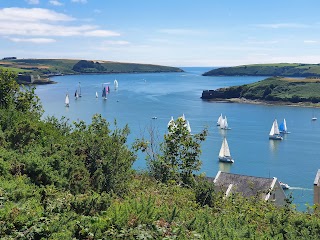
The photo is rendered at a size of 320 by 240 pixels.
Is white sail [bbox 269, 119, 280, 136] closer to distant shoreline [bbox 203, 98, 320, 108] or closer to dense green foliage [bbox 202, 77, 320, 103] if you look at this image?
distant shoreline [bbox 203, 98, 320, 108]

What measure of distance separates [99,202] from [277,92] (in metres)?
103

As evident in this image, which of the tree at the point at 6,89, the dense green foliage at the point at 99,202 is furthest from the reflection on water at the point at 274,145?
the dense green foliage at the point at 99,202

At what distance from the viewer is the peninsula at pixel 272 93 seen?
9870cm

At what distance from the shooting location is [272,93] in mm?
104562

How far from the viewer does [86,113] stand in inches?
2928

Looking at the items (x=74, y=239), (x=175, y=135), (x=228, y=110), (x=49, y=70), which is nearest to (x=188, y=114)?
(x=228, y=110)

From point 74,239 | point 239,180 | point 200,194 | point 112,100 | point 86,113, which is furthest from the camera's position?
point 112,100

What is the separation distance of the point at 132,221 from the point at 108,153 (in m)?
4.11

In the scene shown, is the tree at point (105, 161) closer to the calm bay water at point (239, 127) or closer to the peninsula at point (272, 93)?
the calm bay water at point (239, 127)

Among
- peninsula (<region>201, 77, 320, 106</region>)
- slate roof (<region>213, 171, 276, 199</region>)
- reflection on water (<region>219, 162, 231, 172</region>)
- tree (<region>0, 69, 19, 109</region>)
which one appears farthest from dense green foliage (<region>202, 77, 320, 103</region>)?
tree (<region>0, 69, 19, 109</region>)

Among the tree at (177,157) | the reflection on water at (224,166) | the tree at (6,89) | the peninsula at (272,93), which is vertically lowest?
the reflection on water at (224,166)

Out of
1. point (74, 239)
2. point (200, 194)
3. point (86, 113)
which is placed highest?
point (74, 239)

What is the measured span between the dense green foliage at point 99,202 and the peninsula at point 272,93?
300ft

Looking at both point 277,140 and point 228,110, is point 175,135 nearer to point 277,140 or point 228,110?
point 277,140
